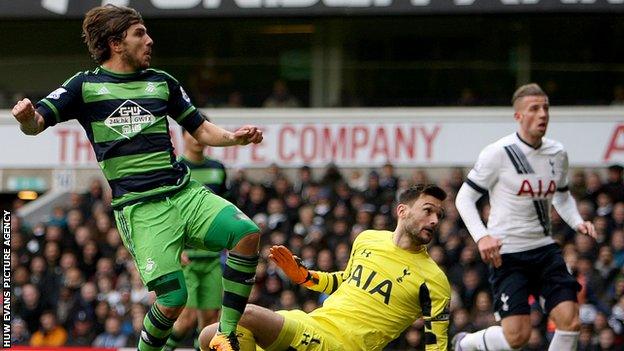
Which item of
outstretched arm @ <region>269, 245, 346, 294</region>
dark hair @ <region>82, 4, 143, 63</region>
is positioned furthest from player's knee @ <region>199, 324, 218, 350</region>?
dark hair @ <region>82, 4, 143, 63</region>


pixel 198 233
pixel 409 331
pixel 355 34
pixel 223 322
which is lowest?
pixel 409 331

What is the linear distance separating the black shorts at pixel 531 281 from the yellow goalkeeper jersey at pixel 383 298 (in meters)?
1.03

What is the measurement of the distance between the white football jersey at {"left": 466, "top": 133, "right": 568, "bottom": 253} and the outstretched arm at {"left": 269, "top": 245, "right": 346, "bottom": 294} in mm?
1355

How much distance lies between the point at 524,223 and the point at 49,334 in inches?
348

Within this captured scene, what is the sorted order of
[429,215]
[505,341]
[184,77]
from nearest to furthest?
[429,215]
[505,341]
[184,77]

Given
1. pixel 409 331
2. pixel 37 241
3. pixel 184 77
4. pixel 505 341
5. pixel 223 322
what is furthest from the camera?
pixel 184 77

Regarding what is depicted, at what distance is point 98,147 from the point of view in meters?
8.20

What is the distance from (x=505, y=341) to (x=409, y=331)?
5.39 meters

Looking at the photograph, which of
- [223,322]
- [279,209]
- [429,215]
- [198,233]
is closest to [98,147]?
[198,233]

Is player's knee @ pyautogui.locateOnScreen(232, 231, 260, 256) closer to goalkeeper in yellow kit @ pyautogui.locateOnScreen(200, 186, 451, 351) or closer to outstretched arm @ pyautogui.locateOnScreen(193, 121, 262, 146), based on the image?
goalkeeper in yellow kit @ pyautogui.locateOnScreen(200, 186, 451, 351)

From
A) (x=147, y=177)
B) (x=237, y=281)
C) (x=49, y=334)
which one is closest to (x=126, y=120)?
(x=147, y=177)

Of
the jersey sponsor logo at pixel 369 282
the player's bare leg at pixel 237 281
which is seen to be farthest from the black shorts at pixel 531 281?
the player's bare leg at pixel 237 281

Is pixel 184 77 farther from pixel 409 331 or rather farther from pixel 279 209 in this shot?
pixel 409 331

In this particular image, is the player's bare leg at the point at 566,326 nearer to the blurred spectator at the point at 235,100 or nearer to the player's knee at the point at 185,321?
the player's knee at the point at 185,321
